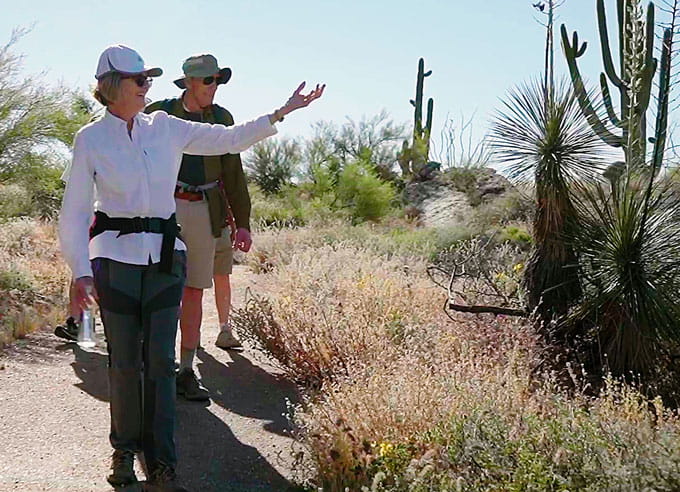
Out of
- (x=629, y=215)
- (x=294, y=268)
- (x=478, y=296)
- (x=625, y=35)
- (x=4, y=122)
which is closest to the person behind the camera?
(x=629, y=215)

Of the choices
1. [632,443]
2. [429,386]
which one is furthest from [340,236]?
[632,443]

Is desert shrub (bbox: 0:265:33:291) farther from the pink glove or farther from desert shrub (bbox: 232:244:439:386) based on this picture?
the pink glove

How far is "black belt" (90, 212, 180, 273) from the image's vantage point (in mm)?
3848

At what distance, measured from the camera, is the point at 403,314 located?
5.95 m

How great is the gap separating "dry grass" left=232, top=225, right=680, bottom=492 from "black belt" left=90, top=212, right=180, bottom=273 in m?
0.96

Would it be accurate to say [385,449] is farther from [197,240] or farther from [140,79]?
[197,240]

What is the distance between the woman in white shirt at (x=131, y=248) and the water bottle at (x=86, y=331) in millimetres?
2227

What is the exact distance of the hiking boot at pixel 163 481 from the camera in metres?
3.83

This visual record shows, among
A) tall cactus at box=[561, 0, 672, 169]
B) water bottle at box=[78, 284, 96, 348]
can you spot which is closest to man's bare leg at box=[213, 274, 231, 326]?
water bottle at box=[78, 284, 96, 348]

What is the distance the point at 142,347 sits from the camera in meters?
3.97

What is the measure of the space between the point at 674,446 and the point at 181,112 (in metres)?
3.50

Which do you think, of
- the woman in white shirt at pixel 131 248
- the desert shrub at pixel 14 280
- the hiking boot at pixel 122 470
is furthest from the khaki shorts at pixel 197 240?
the desert shrub at pixel 14 280

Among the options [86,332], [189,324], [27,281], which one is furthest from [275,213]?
[189,324]

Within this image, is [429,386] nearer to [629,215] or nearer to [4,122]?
[629,215]
